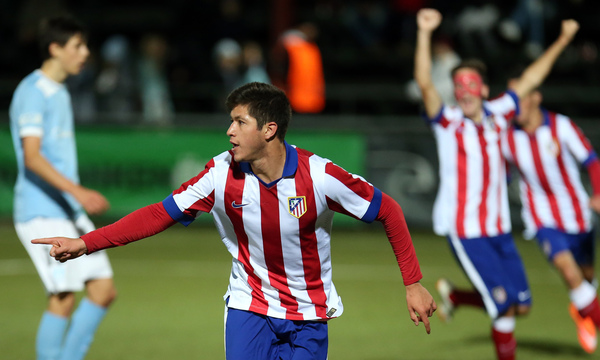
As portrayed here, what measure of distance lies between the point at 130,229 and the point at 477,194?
2852 millimetres

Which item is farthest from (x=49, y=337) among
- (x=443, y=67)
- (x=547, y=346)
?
(x=443, y=67)

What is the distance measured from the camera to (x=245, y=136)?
397 centimetres

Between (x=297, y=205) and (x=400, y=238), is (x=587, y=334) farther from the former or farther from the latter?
(x=297, y=205)

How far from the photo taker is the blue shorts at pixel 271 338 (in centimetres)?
411

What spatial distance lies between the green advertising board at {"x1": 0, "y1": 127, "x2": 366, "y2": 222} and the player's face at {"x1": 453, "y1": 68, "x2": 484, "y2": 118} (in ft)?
21.3

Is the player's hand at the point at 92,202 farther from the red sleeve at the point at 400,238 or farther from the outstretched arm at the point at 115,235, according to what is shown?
the red sleeve at the point at 400,238

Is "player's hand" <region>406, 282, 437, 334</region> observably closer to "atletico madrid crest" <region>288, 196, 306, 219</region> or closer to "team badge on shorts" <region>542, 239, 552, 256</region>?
"atletico madrid crest" <region>288, 196, 306, 219</region>

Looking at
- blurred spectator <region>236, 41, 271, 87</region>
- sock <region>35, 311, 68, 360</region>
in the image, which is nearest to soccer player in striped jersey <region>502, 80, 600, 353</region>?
sock <region>35, 311, 68, 360</region>

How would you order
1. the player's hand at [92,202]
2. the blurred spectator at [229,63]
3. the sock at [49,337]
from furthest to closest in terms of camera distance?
the blurred spectator at [229,63], the sock at [49,337], the player's hand at [92,202]

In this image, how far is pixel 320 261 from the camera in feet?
13.8

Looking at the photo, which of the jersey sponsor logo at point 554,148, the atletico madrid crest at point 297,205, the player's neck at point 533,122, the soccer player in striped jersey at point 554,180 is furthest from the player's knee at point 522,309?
the atletico madrid crest at point 297,205

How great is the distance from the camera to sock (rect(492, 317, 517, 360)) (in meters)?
5.86

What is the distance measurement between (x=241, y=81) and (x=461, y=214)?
8.83 meters

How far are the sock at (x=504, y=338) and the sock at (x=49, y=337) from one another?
2.85 metres
